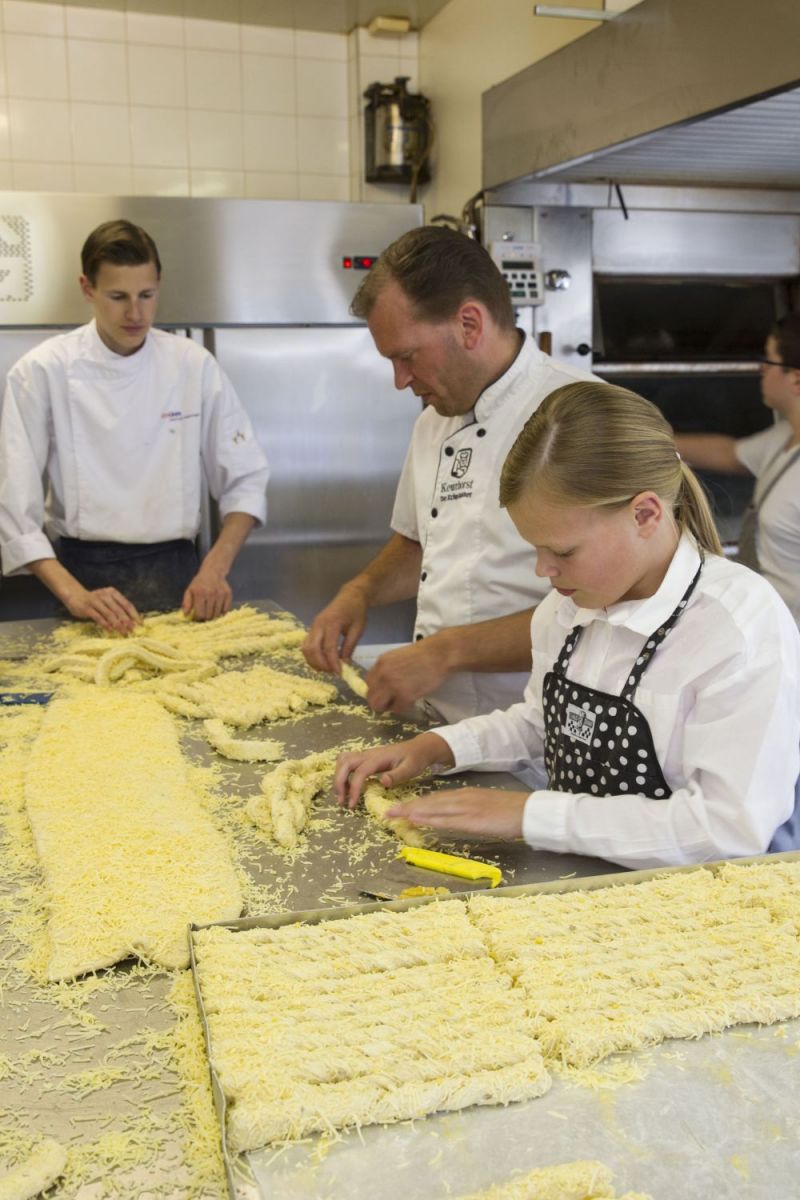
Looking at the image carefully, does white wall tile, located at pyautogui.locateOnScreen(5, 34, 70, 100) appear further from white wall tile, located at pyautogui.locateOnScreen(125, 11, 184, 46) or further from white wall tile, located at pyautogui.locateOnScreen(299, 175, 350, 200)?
white wall tile, located at pyautogui.locateOnScreen(299, 175, 350, 200)

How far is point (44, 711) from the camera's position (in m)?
2.00

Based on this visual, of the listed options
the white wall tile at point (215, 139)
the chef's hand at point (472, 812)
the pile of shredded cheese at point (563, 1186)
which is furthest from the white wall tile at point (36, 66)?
the pile of shredded cheese at point (563, 1186)

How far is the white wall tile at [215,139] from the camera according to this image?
448 cm

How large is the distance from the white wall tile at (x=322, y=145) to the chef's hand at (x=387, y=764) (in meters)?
3.71

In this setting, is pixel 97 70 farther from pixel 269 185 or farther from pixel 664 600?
pixel 664 600

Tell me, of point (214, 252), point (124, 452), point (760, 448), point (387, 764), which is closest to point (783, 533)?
point (760, 448)

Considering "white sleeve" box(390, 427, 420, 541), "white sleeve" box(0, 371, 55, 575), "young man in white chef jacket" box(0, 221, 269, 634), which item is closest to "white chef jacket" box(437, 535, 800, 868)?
"white sleeve" box(390, 427, 420, 541)

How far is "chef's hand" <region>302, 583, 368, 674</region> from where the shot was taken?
2.19m

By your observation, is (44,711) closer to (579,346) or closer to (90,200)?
(90,200)

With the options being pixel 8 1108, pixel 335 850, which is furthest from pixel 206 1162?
pixel 335 850

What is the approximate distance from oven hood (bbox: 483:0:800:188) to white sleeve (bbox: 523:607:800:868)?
1.58m

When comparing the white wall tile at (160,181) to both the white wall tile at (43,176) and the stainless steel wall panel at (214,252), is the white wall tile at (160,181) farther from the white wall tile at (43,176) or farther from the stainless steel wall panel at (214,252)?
the stainless steel wall panel at (214,252)

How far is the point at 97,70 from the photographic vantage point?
430cm

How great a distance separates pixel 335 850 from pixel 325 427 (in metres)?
2.89
